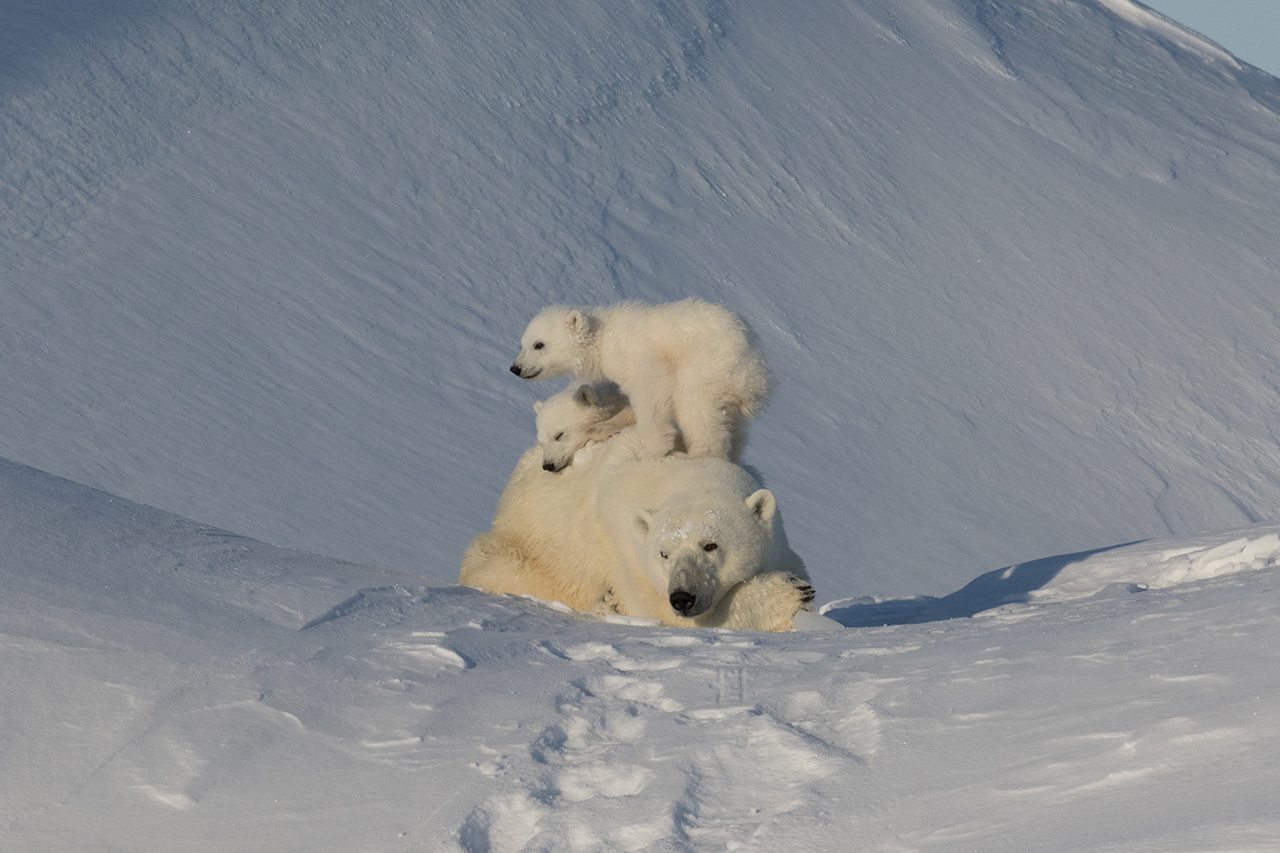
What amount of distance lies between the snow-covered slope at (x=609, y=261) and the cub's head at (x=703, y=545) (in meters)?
5.87

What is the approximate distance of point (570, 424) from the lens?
6055mm

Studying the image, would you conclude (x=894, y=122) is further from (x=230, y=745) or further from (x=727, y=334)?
(x=230, y=745)

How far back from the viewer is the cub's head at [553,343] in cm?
662

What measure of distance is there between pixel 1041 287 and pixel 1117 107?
218 inches

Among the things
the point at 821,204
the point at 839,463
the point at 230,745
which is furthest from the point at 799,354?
the point at 230,745

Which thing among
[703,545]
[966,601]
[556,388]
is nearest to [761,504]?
[703,545]

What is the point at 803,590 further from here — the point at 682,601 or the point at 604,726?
the point at 604,726

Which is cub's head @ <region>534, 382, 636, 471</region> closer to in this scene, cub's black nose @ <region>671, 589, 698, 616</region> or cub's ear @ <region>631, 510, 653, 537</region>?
cub's ear @ <region>631, 510, 653, 537</region>

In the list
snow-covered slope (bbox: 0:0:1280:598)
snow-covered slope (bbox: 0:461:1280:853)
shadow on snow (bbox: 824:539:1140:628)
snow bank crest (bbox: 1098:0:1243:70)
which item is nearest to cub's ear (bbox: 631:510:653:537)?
snow-covered slope (bbox: 0:461:1280:853)

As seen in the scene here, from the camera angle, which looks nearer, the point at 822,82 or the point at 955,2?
the point at 822,82

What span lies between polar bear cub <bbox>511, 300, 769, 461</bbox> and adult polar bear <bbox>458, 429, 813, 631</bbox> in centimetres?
12

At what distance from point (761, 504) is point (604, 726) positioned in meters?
1.83

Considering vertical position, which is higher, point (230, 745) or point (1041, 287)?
point (1041, 287)

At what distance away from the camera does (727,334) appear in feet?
19.2
